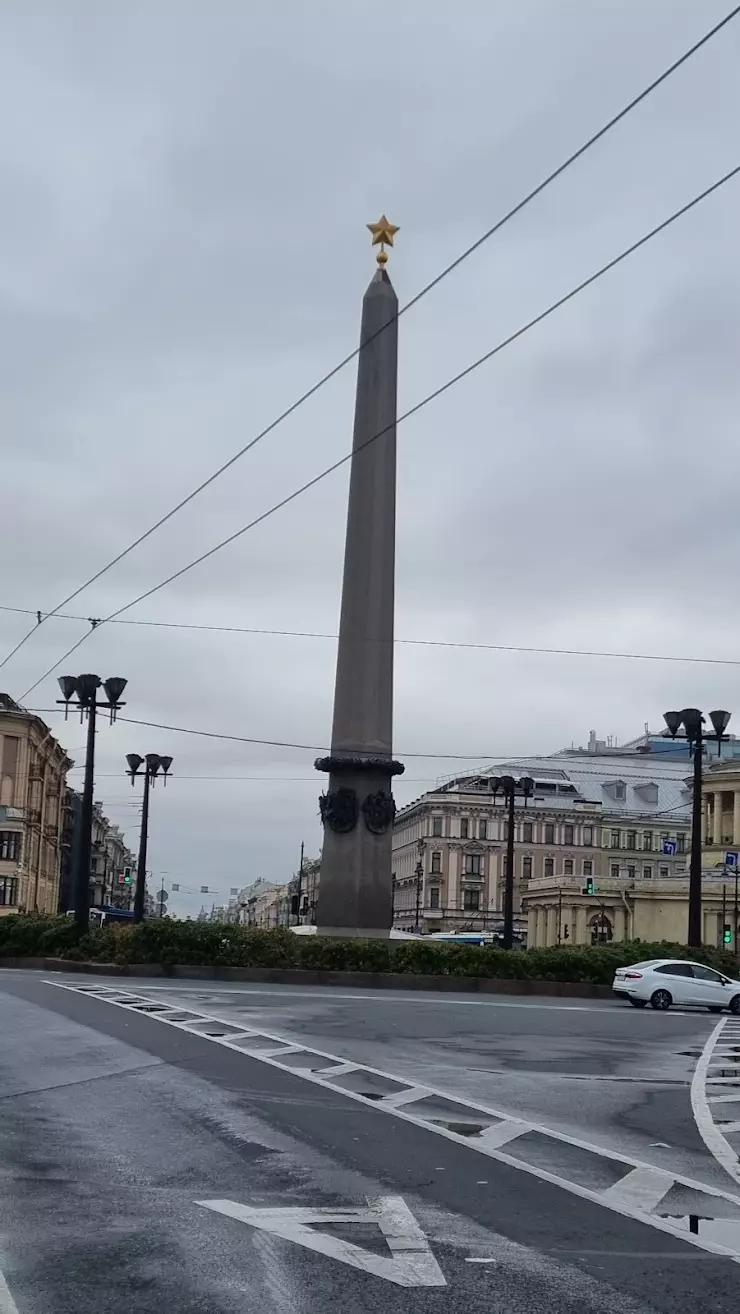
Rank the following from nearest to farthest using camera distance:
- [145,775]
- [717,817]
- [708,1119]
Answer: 1. [708,1119]
2. [145,775]
3. [717,817]

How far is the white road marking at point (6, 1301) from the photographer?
6.21 metres

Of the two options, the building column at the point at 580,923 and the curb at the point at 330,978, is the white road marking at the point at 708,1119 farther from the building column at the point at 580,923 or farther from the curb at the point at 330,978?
the building column at the point at 580,923

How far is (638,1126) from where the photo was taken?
12.6 m

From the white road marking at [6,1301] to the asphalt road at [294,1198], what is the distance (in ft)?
0.05

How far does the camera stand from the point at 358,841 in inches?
1442

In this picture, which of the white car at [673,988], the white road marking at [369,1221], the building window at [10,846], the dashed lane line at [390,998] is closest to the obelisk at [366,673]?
the dashed lane line at [390,998]

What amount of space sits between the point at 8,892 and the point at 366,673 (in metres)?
52.7

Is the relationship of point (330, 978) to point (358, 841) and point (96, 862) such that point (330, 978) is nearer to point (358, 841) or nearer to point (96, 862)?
point (358, 841)

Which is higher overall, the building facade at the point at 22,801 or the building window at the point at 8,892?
the building facade at the point at 22,801

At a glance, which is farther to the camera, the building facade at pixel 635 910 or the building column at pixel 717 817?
the building column at pixel 717 817

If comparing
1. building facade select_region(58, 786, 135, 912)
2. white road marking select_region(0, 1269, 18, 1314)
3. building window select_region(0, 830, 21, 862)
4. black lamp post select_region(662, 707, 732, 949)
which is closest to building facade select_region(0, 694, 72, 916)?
building window select_region(0, 830, 21, 862)

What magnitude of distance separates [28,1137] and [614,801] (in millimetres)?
120699

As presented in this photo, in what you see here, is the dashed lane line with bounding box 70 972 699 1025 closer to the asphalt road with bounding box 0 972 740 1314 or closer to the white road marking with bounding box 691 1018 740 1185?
the white road marking with bounding box 691 1018 740 1185

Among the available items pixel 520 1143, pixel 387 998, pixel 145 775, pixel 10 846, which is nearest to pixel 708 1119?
pixel 520 1143
